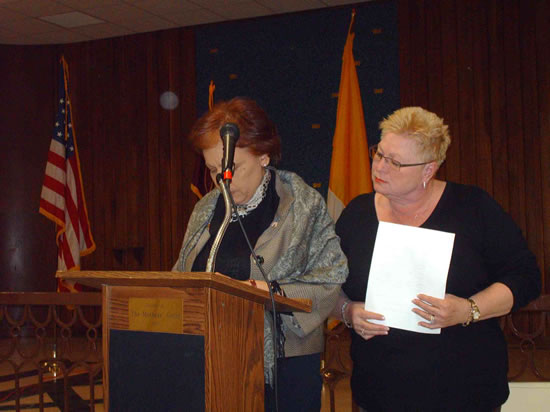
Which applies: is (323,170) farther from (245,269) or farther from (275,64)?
(245,269)

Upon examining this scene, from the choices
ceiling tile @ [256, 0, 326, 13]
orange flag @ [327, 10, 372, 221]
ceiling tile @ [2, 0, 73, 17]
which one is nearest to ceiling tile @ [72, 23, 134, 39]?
ceiling tile @ [2, 0, 73, 17]

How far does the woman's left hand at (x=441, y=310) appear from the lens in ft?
5.89

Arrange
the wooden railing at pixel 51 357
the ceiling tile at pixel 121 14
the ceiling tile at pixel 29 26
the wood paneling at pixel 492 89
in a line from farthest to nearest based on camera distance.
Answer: the ceiling tile at pixel 29 26 < the ceiling tile at pixel 121 14 < the wood paneling at pixel 492 89 < the wooden railing at pixel 51 357

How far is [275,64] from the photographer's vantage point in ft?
25.8

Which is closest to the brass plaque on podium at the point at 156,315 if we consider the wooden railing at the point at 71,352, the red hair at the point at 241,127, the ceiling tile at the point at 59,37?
the red hair at the point at 241,127

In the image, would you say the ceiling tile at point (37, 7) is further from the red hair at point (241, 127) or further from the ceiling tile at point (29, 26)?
the red hair at point (241, 127)

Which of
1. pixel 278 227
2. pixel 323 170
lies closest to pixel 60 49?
pixel 323 170

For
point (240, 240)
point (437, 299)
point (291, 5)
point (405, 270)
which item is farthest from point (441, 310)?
point (291, 5)

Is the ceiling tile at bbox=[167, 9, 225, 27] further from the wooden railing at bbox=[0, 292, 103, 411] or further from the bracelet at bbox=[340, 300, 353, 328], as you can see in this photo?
the bracelet at bbox=[340, 300, 353, 328]

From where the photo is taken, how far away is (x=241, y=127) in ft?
6.41

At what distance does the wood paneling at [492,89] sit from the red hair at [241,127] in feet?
17.9

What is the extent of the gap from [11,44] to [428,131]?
8239 mm

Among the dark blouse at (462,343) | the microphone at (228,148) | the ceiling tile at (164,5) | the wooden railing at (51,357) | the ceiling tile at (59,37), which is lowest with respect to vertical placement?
the wooden railing at (51,357)

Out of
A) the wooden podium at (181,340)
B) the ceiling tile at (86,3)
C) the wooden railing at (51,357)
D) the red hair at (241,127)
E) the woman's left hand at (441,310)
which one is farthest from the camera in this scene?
the ceiling tile at (86,3)
